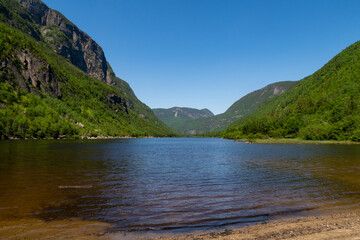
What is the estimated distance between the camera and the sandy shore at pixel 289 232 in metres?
10.5

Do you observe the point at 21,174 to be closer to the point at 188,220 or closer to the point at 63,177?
the point at 63,177

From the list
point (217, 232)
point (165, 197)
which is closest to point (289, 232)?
point (217, 232)

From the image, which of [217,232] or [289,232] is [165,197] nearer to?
[217,232]

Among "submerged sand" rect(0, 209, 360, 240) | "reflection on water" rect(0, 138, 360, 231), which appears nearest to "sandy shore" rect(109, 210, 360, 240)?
"submerged sand" rect(0, 209, 360, 240)

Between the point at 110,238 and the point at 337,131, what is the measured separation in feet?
497

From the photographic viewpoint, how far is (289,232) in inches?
435

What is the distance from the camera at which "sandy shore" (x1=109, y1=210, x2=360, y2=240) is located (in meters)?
10.5

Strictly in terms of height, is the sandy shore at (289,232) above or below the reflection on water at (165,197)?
above

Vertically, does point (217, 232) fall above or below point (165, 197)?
above

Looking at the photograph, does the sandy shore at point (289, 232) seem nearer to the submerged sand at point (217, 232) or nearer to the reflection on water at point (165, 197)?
the submerged sand at point (217, 232)

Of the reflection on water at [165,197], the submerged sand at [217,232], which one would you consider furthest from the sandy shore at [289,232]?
the reflection on water at [165,197]

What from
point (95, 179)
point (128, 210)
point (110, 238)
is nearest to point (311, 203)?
point (128, 210)

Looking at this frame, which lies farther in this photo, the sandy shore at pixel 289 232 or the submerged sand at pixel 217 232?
the submerged sand at pixel 217 232

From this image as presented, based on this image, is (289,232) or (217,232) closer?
(289,232)
